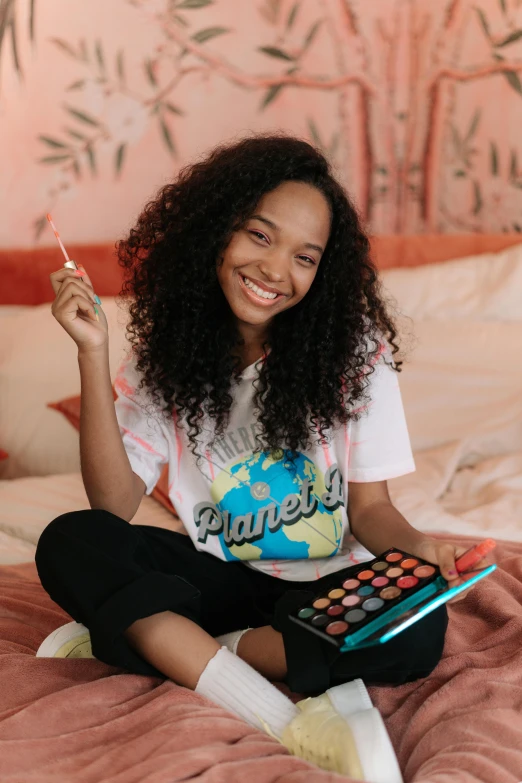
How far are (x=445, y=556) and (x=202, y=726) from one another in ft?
1.01

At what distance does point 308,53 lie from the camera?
2.23 metres

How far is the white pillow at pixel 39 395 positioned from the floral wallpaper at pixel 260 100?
0.45 meters

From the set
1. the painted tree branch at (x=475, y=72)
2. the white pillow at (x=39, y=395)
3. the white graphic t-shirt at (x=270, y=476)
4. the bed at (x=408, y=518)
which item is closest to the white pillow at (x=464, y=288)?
the bed at (x=408, y=518)

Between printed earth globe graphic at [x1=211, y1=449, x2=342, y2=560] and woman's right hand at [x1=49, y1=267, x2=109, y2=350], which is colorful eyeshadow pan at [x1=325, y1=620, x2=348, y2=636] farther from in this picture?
woman's right hand at [x1=49, y1=267, x2=109, y2=350]

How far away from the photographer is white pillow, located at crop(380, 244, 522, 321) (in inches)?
73.4

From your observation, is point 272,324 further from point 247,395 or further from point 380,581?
point 380,581

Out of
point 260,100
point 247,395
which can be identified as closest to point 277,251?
point 247,395

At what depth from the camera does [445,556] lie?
0.86m

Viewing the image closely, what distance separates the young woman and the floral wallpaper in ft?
3.41

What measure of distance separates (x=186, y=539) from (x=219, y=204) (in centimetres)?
47

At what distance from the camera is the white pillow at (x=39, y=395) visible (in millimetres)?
1767

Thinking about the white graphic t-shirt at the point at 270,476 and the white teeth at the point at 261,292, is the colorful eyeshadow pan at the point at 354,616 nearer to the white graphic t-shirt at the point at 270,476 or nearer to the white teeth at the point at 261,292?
the white graphic t-shirt at the point at 270,476

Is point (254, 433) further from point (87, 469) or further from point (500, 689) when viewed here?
point (500, 689)

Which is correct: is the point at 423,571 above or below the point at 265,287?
below
